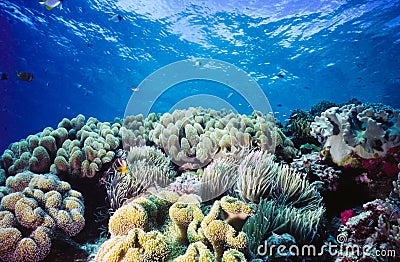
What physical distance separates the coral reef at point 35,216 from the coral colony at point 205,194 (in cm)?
1

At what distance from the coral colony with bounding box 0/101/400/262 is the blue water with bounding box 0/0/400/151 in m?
12.1

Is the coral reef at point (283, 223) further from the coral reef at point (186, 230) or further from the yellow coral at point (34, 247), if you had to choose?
the yellow coral at point (34, 247)

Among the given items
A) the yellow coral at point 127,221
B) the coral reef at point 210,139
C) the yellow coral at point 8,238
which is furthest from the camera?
the coral reef at point 210,139

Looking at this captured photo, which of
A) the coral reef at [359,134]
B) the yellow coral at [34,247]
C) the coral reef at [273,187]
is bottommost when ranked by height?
the yellow coral at [34,247]

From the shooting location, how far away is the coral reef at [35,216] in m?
2.55

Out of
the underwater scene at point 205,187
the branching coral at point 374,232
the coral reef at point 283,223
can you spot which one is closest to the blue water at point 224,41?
the underwater scene at point 205,187

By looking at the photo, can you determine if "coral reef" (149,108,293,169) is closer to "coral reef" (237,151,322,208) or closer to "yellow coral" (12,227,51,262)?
"coral reef" (237,151,322,208)

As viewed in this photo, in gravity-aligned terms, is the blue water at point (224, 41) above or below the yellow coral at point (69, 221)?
above

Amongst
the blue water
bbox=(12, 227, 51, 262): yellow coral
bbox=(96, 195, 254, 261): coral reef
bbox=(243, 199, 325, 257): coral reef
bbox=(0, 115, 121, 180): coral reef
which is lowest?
bbox=(12, 227, 51, 262): yellow coral

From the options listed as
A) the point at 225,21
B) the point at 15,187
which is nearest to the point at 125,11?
the point at 225,21

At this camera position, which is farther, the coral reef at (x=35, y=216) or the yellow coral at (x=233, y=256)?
the coral reef at (x=35, y=216)

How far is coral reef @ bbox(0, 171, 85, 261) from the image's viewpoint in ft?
8.38

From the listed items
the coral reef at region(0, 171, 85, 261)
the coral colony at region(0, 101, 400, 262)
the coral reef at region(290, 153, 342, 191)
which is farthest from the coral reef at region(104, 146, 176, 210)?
the coral reef at region(290, 153, 342, 191)

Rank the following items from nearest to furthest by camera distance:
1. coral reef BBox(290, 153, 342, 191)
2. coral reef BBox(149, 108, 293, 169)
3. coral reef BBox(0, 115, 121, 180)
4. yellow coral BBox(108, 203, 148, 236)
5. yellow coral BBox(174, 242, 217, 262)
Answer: yellow coral BBox(174, 242, 217, 262), yellow coral BBox(108, 203, 148, 236), coral reef BBox(290, 153, 342, 191), coral reef BBox(0, 115, 121, 180), coral reef BBox(149, 108, 293, 169)
